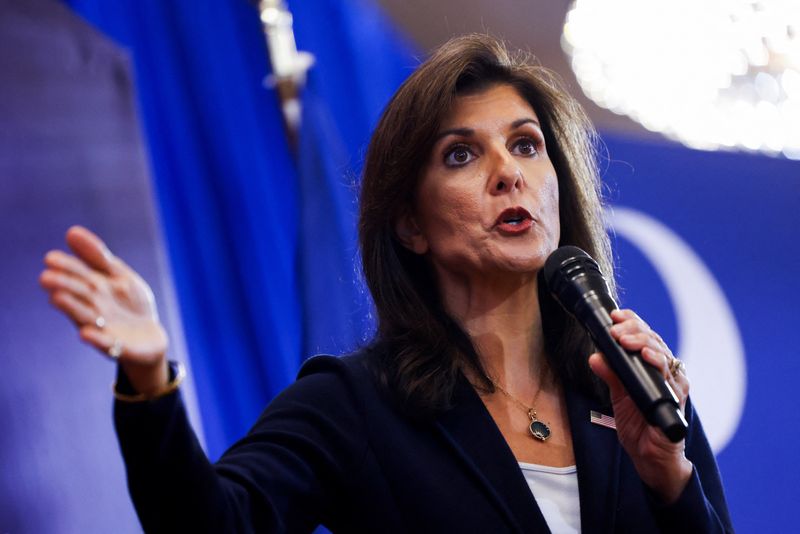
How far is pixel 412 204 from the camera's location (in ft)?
6.38

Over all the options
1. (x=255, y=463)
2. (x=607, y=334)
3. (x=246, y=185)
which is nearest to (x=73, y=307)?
(x=255, y=463)

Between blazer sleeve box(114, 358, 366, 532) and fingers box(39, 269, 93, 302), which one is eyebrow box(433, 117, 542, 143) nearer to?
blazer sleeve box(114, 358, 366, 532)

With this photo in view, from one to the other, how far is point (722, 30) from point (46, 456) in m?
2.76

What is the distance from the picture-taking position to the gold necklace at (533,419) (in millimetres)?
1650

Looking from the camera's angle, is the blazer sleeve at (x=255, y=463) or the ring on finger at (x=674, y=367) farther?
the ring on finger at (x=674, y=367)

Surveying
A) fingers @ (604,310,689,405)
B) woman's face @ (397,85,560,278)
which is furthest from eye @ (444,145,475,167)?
fingers @ (604,310,689,405)

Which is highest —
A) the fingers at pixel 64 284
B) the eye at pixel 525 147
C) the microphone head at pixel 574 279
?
the eye at pixel 525 147

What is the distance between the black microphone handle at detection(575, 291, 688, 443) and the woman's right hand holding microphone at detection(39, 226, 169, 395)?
21.8 inches

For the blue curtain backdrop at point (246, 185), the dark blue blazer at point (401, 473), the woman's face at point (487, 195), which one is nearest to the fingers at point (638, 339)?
the dark blue blazer at point (401, 473)

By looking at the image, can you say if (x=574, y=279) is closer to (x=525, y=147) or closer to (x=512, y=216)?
(x=512, y=216)

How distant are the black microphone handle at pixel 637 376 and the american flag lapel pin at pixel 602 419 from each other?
403mm

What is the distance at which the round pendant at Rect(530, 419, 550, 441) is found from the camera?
165cm

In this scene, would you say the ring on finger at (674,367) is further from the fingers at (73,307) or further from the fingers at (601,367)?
the fingers at (73,307)

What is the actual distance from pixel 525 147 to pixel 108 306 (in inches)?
41.0
